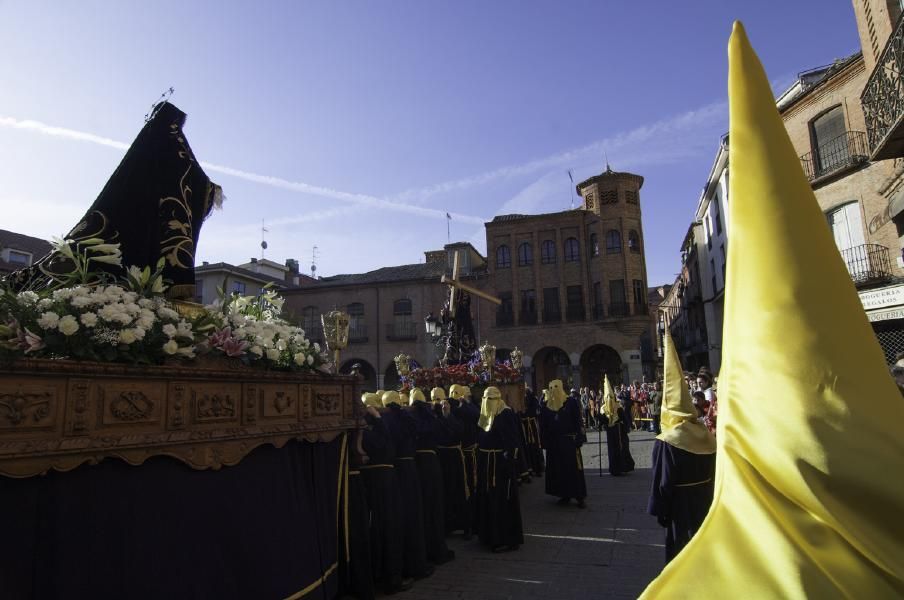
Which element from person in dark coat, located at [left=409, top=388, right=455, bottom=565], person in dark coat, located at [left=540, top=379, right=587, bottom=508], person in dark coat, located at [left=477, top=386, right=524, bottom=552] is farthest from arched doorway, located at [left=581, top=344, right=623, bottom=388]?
person in dark coat, located at [left=409, top=388, right=455, bottom=565]

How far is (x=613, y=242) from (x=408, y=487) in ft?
95.5

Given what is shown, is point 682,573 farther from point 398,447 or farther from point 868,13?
point 868,13

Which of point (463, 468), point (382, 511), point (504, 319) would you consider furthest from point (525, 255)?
point (382, 511)

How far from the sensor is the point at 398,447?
6.04m

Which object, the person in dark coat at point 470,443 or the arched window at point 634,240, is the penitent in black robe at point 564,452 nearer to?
the person in dark coat at point 470,443

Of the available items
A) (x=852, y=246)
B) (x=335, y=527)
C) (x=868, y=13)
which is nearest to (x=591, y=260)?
(x=852, y=246)

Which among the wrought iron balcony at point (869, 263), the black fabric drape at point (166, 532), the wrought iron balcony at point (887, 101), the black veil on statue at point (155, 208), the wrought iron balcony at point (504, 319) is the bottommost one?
the black fabric drape at point (166, 532)

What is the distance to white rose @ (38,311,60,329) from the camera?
2335mm

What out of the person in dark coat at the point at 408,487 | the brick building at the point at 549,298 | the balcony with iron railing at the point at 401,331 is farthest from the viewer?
the balcony with iron railing at the point at 401,331

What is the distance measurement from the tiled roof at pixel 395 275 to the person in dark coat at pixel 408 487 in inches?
1126

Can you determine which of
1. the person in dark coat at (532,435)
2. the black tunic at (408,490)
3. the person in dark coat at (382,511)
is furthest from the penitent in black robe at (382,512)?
the person in dark coat at (532,435)

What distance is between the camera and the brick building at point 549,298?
3181cm

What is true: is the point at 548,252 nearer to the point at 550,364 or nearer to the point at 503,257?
the point at 503,257

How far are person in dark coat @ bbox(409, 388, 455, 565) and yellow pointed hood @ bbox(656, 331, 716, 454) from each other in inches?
109
